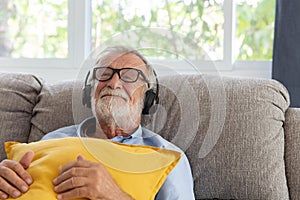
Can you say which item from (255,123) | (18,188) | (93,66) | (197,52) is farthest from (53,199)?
(255,123)

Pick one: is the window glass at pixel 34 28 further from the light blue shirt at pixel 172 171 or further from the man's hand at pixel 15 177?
the man's hand at pixel 15 177

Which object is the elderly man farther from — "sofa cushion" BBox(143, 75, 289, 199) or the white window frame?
the white window frame

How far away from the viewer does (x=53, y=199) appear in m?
1.74

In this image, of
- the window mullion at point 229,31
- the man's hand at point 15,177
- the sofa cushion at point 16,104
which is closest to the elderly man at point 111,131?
the man's hand at point 15,177

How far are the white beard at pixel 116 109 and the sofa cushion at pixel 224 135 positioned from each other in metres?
0.06

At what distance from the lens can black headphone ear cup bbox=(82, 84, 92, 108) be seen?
1.90 meters

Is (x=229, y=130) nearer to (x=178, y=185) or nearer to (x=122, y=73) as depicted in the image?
(x=178, y=185)

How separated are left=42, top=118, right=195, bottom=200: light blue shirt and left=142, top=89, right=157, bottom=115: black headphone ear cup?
8 cm

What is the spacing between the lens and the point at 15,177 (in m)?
1.79

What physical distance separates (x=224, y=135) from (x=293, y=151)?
0.26 m

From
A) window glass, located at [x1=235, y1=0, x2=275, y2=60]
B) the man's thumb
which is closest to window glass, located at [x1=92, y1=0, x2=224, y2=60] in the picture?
window glass, located at [x1=235, y1=0, x2=275, y2=60]

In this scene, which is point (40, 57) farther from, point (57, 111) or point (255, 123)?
point (255, 123)

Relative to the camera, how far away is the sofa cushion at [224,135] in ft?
6.47

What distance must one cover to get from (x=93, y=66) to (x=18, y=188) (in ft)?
1.42
